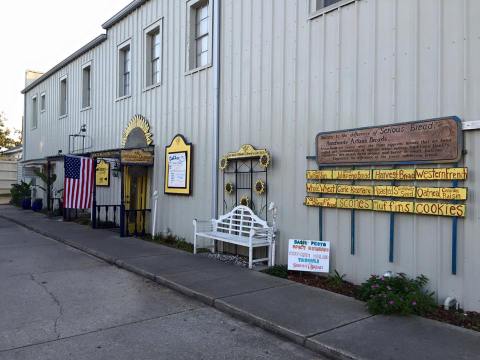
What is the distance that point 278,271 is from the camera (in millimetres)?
7418

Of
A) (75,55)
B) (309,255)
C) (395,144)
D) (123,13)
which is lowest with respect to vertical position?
(309,255)

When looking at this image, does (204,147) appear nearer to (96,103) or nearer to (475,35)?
(475,35)

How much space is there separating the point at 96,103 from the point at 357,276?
12377mm

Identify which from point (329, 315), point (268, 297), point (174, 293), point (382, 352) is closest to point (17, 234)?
point (174, 293)

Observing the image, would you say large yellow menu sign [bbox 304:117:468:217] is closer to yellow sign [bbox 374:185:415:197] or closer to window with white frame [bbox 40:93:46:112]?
yellow sign [bbox 374:185:415:197]

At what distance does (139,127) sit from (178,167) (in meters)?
2.71

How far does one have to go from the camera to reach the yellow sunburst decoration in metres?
12.5

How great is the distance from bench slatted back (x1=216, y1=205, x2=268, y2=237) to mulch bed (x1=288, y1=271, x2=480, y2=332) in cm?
132

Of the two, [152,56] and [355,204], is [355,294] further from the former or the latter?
[152,56]

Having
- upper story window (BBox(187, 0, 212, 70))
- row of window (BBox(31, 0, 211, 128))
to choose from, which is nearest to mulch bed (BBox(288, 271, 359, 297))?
row of window (BBox(31, 0, 211, 128))

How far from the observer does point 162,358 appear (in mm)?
4176

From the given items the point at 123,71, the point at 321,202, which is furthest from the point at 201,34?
the point at 321,202

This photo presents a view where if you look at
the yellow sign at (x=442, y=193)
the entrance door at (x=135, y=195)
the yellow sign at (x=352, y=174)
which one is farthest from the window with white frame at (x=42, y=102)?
the yellow sign at (x=442, y=193)

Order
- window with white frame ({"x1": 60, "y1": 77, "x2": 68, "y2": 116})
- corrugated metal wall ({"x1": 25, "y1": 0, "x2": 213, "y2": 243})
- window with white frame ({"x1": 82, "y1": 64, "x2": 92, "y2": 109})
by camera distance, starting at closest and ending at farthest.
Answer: corrugated metal wall ({"x1": 25, "y1": 0, "x2": 213, "y2": 243}), window with white frame ({"x1": 82, "y1": 64, "x2": 92, "y2": 109}), window with white frame ({"x1": 60, "y1": 77, "x2": 68, "y2": 116})
